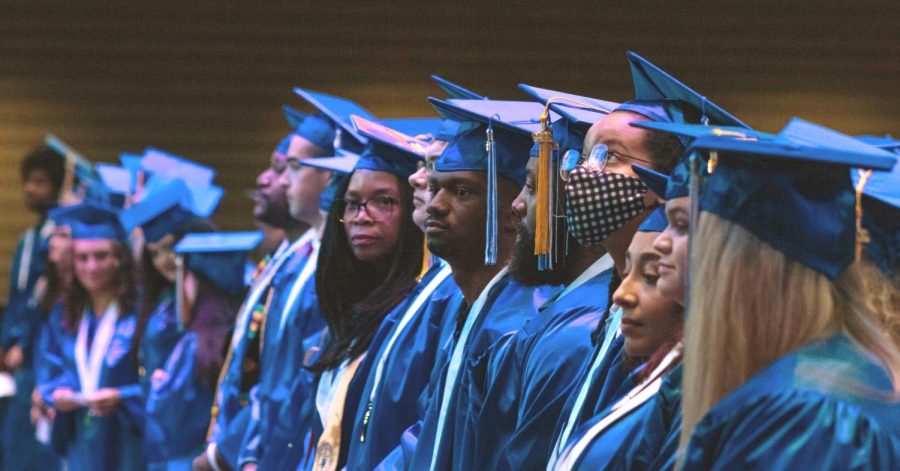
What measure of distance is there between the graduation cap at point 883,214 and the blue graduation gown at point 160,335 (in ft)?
15.0

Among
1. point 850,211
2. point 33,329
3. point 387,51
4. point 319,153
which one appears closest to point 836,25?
point 387,51

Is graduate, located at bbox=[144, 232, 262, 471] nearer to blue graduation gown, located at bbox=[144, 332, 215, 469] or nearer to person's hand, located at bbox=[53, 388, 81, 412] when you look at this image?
blue graduation gown, located at bbox=[144, 332, 215, 469]

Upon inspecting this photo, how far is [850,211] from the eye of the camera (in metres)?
2.04

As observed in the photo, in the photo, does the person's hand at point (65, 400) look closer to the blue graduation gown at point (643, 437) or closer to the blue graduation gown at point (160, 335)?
the blue graduation gown at point (160, 335)

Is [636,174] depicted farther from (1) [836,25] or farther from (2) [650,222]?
(1) [836,25]

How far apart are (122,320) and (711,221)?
5.73m

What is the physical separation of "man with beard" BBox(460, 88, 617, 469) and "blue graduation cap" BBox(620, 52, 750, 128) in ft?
0.72

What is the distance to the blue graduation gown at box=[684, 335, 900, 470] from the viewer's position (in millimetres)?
1854

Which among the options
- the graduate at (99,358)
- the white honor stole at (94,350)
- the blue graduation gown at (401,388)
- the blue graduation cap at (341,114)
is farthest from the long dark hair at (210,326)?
the blue graduation gown at (401,388)

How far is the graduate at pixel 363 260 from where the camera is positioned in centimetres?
469

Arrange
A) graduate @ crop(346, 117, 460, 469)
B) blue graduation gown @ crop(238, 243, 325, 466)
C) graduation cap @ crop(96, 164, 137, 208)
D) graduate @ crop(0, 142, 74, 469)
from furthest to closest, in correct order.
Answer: graduate @ crop(0, 142, 74, 469) < graduation cap @ crop(96, 164, 137, 208) < blue graduation gown @ crop(238, 243, 325, 466) < graduate @ crop(346, 117, 460, 469)

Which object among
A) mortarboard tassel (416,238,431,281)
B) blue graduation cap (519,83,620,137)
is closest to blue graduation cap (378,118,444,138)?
mortarboard tassel (416,238,431,281)

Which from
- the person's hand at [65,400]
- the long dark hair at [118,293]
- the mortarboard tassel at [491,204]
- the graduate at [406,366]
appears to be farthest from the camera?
the long dark hair at [118,293]

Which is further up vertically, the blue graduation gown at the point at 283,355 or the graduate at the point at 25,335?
the blue graduation gown at the point at 283,355
